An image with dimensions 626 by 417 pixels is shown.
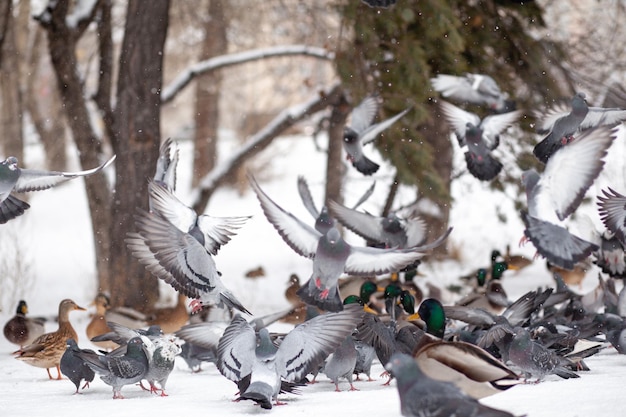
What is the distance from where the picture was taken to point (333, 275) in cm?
684

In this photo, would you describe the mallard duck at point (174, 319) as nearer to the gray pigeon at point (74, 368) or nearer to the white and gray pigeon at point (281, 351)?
the gray pigeon at point (74, 368)

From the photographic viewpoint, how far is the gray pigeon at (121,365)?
6.07m

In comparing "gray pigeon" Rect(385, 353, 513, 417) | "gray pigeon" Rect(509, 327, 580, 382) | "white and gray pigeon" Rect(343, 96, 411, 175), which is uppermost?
"white and gray pigeon" Rect(343, 96, 411, 175)

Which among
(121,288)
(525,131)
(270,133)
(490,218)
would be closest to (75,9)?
(270,133)

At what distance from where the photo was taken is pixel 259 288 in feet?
46.2

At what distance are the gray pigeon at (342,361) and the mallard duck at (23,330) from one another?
3.52 m

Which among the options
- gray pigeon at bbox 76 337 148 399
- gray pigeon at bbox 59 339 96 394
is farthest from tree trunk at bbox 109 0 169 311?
gray pigeon at bbox 76 337 148 399

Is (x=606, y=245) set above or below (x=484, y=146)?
below

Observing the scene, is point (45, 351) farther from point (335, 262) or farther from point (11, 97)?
point (11, 97)

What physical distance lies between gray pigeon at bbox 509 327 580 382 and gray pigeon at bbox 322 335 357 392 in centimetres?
107

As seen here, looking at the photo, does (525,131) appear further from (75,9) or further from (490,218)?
(490,218)

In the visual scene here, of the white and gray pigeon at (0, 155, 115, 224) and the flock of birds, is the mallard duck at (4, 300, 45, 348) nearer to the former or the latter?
the flock of birds

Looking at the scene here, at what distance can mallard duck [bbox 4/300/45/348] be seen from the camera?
28.1 ft

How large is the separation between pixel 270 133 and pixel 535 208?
7.27 meters
